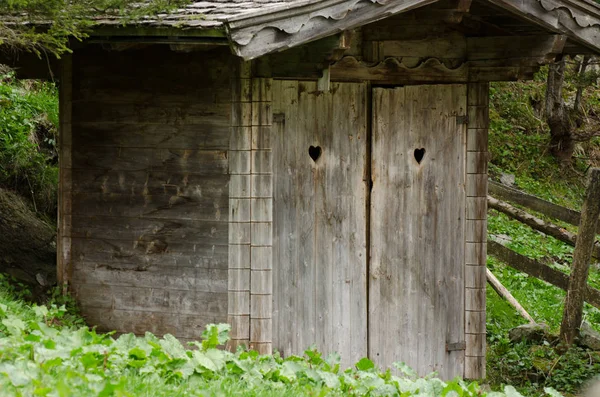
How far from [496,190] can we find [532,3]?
16.0 ft

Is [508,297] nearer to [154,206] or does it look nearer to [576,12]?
[576,12]

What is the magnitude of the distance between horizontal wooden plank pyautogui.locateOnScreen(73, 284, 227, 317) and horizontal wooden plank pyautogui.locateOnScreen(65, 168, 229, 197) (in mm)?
855

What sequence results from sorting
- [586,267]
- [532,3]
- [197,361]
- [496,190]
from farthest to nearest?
[496,190], [586,267], [532,3], [197,361]

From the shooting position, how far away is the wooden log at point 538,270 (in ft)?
31.3

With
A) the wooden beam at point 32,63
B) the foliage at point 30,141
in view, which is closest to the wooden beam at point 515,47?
the wooden beam at point 32,63

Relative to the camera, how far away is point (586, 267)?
9.52 meters

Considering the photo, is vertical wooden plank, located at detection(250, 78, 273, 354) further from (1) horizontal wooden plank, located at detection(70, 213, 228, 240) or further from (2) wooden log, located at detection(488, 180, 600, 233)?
(2) wooden log, located at detection(488, 180, 600, 233)

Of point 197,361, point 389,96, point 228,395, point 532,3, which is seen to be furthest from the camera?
point 389,96

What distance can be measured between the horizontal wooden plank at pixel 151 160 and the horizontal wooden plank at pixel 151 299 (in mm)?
1055

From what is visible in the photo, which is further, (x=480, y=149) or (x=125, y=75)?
(x=480, y=149)

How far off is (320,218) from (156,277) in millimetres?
1536

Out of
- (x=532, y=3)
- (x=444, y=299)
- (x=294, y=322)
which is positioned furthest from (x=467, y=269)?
(x=532, y=3)

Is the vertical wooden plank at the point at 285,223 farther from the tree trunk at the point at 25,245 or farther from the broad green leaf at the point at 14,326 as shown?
the broad green leaf at the point at 14,326

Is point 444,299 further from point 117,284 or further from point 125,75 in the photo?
point 125,75
